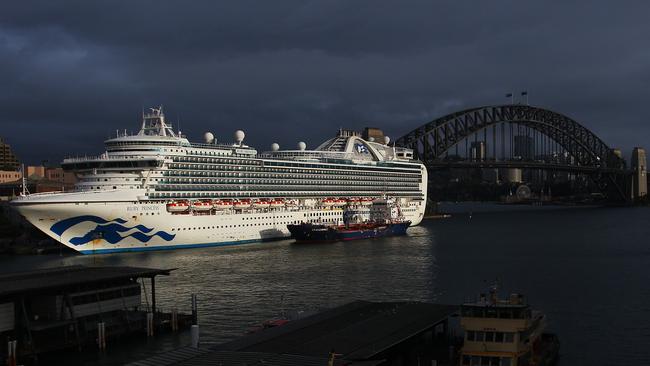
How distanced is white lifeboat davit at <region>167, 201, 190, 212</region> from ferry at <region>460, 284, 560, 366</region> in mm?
42951

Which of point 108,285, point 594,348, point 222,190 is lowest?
point 594,348

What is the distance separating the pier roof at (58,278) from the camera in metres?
28.2

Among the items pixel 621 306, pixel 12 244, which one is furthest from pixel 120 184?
pixel 621 306

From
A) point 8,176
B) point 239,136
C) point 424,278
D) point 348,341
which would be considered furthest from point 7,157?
point 348,341

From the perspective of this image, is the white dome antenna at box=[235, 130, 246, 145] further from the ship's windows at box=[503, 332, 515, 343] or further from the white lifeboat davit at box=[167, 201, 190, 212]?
the ship's windows at box=[503, 332, 515, 343]

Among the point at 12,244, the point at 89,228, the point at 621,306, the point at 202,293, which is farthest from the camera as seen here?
the point at 12,244

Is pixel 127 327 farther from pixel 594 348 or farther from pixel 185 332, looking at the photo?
pixel 594 348

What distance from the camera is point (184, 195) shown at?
213 feet

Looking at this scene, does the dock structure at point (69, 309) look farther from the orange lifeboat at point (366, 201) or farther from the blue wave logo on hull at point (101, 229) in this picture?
the orange lifeboat at point (366, 201)

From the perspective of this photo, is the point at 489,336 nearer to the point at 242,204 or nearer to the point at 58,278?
the point at 58,278

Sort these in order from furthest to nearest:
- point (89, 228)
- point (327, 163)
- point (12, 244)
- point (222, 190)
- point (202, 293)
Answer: point (327, 163)
point (12, 244)
point (222, 190)
point (89, 228)
point (202, 293)

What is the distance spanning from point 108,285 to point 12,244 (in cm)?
4959

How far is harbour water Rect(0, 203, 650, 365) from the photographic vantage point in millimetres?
31234

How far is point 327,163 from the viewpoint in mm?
85000
